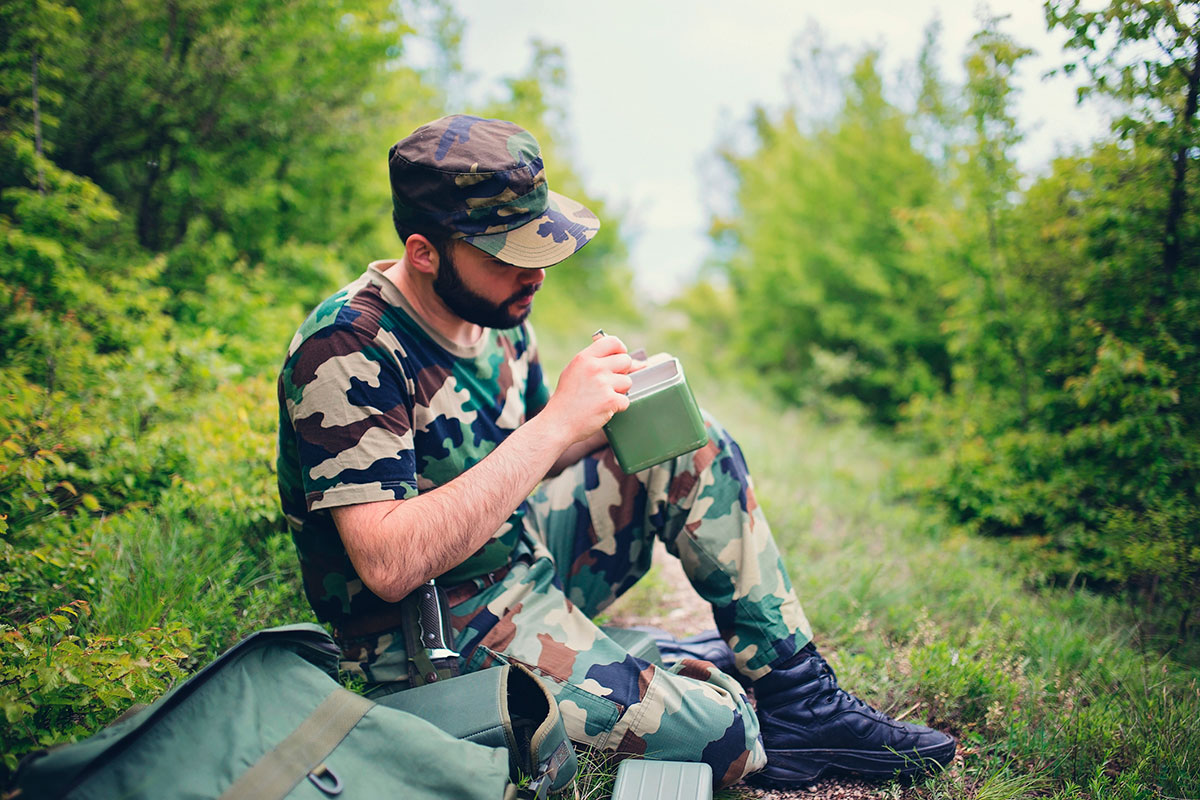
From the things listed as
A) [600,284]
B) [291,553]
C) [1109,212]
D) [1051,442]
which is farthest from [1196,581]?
[600,284]

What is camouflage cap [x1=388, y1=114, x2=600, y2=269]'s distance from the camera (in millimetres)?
1556

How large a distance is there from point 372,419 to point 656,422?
2.22 ft

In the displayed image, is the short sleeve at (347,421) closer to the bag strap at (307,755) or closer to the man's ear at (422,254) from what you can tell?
the man's ear at (422,254)

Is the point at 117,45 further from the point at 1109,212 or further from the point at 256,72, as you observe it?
the point at 1109,212

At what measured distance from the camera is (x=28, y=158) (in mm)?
2994

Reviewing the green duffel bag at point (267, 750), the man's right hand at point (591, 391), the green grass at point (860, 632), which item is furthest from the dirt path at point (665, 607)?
the green duffel bag at point (267, 750)

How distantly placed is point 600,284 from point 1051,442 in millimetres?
12760

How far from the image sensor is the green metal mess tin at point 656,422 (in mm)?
1687

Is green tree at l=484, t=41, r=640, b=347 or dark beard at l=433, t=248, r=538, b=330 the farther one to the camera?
green tree at l=484, t=41, r=640, b=347

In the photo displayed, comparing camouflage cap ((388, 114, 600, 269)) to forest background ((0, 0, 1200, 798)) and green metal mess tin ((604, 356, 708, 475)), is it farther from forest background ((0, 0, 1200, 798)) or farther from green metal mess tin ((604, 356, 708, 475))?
forest background ((0, 0, 1200, 798))

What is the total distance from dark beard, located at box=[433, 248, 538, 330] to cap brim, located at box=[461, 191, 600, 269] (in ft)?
0.33

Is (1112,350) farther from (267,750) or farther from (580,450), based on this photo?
(267,750)

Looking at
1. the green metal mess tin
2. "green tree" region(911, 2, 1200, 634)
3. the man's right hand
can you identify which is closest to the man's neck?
the man's right hand

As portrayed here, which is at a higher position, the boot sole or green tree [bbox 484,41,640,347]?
green tree [bbox 484,41,640,347]
